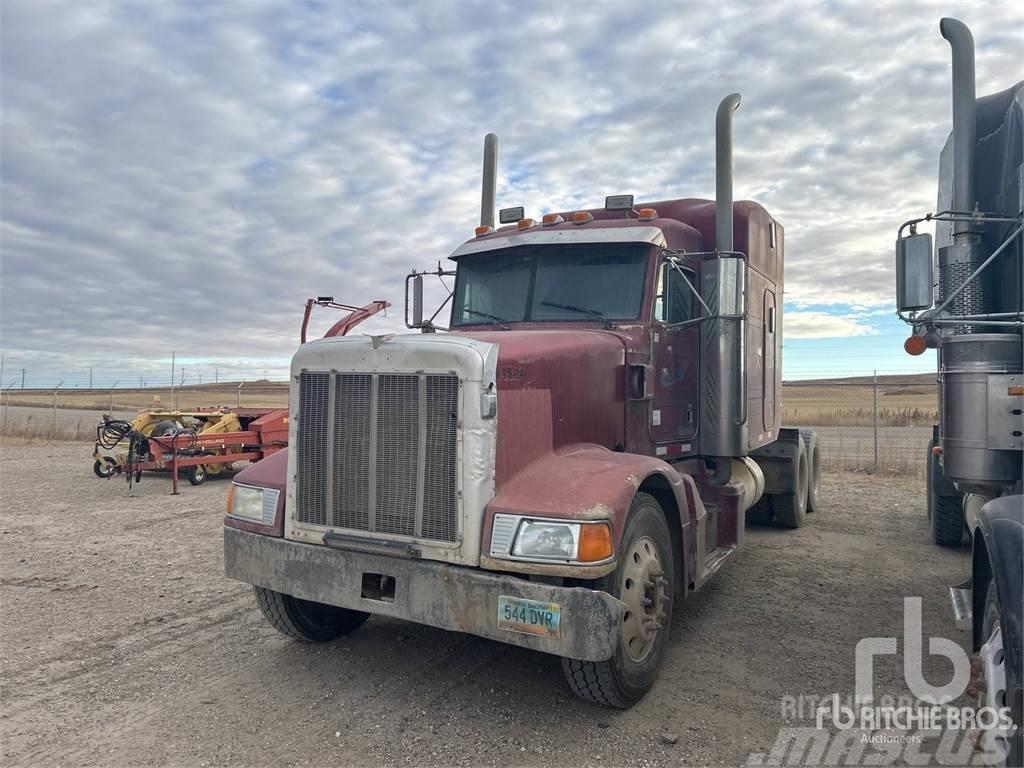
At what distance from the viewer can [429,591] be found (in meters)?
3.59

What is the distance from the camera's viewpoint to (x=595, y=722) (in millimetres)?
3674

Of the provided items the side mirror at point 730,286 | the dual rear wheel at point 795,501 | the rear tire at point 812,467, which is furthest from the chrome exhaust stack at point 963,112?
the rear tire at point 812,467

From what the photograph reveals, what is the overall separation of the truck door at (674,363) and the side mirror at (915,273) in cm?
160

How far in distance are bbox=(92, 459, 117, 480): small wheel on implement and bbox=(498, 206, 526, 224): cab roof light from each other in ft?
31.7

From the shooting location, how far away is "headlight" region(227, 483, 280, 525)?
4195 mm

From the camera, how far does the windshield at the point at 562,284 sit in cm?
524

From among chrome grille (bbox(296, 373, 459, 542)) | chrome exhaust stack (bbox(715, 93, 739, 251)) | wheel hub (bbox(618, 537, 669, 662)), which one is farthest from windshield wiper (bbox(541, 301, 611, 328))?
chrome grille (bbox(296, 373, 459, 542))

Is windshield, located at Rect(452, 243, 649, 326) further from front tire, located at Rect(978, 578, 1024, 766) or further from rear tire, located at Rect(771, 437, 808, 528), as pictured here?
rear tire, located at Rect(771, 437, 808, 528)

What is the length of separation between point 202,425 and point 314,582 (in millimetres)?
10817

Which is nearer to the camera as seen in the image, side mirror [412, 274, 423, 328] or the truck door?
the truck door

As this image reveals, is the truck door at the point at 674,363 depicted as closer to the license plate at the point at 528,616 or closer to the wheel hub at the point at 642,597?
the wheel hub at the point at 642,597

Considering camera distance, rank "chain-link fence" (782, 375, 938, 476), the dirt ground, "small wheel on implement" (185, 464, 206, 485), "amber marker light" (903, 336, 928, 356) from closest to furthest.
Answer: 1. the dirt ground
2. "amber marker light" (903, 336, 928, 356)
3. "small wheel on implement" (185, 464, 206, 485)
4. "chain-link fence" (782, 375, 938, 476)

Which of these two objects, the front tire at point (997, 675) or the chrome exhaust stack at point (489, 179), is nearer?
the front tire at point (997, 675)

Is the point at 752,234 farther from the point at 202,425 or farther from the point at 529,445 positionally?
the point at 202,425
